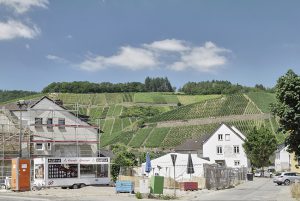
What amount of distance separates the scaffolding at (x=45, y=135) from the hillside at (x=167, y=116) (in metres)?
43.9

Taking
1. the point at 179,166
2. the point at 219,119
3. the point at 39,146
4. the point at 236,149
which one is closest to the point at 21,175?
the point at 39,146

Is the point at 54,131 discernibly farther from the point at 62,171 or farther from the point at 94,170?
the point at 62,171

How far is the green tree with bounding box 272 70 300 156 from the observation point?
2622cm

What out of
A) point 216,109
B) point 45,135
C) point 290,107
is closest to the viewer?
point 290,107

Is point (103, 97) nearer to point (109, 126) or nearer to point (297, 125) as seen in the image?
point (109, 126)

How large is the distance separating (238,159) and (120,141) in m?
51.3

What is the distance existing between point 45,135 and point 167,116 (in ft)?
290

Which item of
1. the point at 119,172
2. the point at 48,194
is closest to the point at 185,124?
the point at 119,172

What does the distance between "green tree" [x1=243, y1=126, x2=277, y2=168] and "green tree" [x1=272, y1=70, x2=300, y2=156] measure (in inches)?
2043

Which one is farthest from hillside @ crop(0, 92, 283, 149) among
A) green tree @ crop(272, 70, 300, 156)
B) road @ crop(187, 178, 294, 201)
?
green tree @ crop(272, 70, 300, 156)

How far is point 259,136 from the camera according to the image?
260ft

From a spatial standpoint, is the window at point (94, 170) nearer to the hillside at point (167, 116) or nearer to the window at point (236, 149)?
the window at point (236, 149)

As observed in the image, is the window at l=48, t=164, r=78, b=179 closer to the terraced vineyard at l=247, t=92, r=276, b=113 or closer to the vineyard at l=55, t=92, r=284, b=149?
the vineyard at l=55, t=92, r=284, b=149

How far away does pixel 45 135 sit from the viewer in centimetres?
5225
